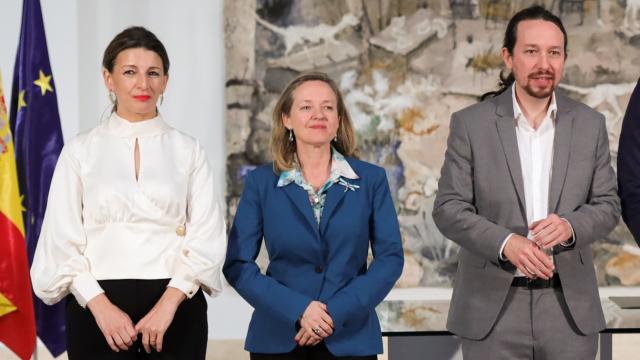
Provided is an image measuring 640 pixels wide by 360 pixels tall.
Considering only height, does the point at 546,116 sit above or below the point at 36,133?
above

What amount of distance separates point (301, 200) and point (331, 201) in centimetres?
9

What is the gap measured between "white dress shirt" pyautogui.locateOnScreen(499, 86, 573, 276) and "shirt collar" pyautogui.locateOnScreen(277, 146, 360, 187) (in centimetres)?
49

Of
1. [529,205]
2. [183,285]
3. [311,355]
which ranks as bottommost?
[311,355]

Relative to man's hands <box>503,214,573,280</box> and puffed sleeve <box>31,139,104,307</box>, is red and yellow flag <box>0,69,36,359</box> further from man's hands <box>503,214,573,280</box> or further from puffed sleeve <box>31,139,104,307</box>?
man's hands <box>503,214,573,280</box>

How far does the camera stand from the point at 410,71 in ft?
18.1

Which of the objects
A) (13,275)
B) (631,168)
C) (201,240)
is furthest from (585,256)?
(13,275)

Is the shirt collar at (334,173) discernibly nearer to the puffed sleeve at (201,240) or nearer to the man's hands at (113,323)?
the puffed sleeve at (201,240)

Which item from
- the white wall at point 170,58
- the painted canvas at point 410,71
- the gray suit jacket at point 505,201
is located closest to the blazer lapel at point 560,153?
the gray suit jacket at point 505,201

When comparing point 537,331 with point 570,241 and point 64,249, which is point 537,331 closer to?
point 570,241

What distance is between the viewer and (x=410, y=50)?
5.51 metres

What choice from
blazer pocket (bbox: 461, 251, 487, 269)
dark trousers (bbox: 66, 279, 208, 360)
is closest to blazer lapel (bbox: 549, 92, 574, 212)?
blazer pocket (bbox: 461, 251, 487, 269)

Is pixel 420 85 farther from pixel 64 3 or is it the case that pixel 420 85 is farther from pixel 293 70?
pixel 64 3

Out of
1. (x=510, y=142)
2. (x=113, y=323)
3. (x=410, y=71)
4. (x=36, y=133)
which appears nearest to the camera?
(x=113, y=323)

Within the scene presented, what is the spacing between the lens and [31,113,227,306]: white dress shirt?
2.36 metres
